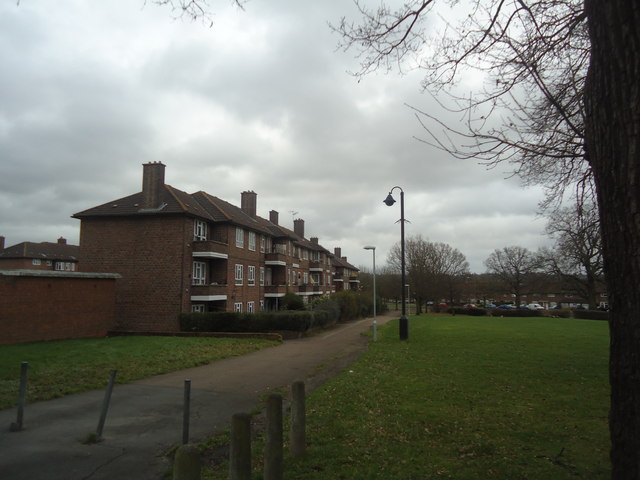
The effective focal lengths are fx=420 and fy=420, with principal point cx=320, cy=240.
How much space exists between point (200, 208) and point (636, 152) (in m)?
30.2

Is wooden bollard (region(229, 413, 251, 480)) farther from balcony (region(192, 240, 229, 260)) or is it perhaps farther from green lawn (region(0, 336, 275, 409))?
balcony (region(192, 240, 229, 260))

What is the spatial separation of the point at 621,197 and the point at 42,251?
225 feet

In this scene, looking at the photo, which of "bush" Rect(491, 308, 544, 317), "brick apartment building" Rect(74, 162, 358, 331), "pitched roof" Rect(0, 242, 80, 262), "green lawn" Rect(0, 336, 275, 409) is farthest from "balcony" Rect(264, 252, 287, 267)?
"pitched roof" Rect(0, 242, 80, 262)

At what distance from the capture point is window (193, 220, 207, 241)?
2786 cm

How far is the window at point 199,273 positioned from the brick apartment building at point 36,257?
3128 cm

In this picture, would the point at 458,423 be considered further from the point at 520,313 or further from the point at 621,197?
the point at 520,313

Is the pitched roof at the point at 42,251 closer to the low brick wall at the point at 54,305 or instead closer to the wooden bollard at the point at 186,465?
the low brick wall at the point at 54,305

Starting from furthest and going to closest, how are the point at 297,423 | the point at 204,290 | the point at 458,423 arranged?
the point at 204,290
the point at 458,423
the point at 297,423

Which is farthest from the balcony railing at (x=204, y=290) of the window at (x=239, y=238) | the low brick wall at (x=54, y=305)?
the window at (x=239, y=238)

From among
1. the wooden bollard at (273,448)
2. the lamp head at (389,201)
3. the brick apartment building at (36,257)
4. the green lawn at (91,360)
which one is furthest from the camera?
the brick apartment building at (36,257)

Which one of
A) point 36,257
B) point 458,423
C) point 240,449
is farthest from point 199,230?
point 36,257

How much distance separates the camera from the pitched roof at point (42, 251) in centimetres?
5550

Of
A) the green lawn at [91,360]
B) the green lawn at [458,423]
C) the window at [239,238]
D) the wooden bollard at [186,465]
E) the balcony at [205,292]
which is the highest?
the window at [239,238]

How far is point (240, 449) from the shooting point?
11.7ft
